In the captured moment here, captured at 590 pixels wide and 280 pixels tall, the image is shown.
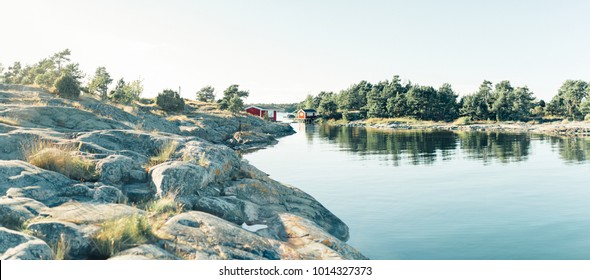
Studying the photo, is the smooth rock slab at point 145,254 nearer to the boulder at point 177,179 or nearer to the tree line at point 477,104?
the boulder at point 177,179

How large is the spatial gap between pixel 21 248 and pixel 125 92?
6329 centimetres

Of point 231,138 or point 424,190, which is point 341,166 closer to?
point 424,190

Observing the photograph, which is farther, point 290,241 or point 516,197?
point 516,197

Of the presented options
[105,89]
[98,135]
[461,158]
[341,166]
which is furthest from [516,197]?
[105,89]

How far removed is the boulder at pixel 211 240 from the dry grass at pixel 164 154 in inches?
202

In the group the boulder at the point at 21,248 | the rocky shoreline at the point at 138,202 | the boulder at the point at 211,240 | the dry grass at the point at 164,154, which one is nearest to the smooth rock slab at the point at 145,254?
the rocky shoreline at the point at 138,202

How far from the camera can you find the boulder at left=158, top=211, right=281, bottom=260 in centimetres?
902

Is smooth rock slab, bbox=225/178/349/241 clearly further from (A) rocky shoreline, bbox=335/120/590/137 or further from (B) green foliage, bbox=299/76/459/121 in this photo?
(B) green foliage, bbox=299/76/459/121

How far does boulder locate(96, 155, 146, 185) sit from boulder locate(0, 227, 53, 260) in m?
5.22

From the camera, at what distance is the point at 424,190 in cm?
2461

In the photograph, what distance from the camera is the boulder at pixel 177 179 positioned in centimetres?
1250

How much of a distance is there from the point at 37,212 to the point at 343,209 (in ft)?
46.4

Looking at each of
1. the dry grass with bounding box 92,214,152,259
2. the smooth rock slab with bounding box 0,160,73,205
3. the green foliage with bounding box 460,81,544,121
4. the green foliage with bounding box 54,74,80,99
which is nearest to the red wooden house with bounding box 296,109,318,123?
the green foliage with bounding box 460,81,544,121

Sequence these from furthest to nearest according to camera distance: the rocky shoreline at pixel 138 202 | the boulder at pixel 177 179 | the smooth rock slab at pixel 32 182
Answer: the boulder at pixel 177 179 < the smooth rock slab at pixel 32 182 < the rocky shoreline at pixel 138 202
